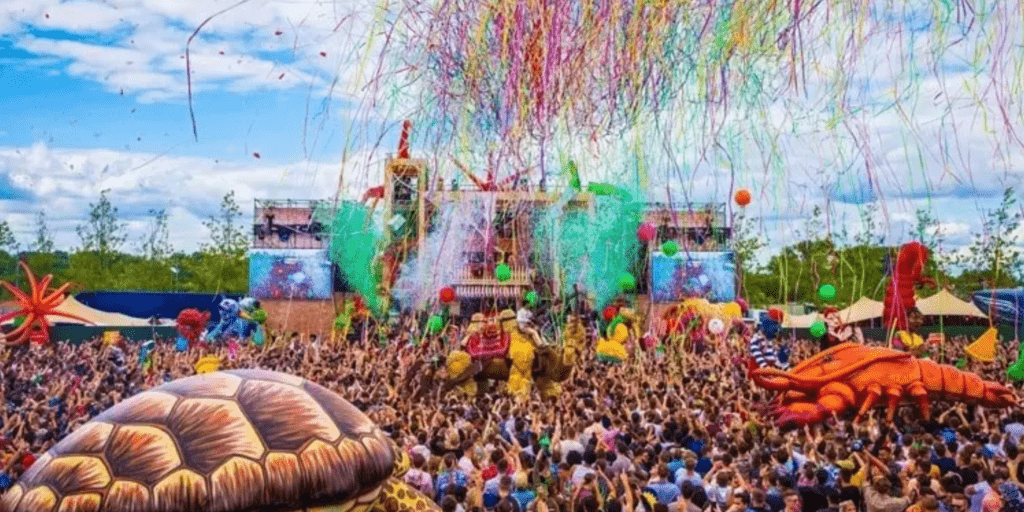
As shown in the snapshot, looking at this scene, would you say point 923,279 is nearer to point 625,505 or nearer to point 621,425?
point 621,425

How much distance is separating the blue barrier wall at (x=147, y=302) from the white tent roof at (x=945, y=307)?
21581mm

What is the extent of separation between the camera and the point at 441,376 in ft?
42.5

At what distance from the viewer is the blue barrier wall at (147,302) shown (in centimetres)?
3531

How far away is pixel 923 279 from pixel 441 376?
735 centimetres

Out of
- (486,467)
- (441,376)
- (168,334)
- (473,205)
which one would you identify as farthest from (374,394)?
(168,334)

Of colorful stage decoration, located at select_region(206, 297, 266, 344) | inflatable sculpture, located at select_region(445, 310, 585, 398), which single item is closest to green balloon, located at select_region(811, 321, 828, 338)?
inflatable sculpture, located at select_region(445, 310, 585, 398)

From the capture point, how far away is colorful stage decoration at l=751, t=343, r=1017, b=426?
1108 centimetres

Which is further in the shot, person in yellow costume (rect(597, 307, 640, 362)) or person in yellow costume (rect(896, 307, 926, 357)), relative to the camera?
person in yellow costume (rect(597, 307, 640, 362))

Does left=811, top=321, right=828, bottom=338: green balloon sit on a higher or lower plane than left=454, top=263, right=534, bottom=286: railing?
lower

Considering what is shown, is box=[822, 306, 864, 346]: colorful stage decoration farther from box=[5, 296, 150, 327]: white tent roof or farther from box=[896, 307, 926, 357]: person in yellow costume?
box=[5, 296, 150, 327]: white tent roof

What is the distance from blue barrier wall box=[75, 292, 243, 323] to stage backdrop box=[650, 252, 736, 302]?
14.6 m

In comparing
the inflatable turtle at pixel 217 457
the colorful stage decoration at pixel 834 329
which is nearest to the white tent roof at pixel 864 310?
the colorful stage decoration at pixel 834 329

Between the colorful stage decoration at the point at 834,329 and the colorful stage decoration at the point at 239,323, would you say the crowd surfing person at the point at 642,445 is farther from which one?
the colorful stage decoration at the point at 239,323

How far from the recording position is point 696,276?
29.2 m
